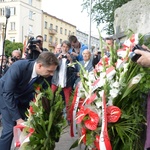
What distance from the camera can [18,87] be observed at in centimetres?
397

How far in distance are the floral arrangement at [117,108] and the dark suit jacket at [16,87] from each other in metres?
0.99

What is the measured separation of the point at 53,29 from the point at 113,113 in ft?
228

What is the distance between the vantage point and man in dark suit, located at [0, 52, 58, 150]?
3719 mm

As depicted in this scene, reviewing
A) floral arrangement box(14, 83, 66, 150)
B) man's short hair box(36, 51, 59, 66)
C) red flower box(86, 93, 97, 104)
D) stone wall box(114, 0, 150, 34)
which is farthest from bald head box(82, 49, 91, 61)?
red flower box(86, 93, 97, 104)

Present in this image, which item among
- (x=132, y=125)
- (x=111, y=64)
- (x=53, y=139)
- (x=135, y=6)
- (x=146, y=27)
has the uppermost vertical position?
(x=135, y=6)

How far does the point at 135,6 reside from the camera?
5.34 meters

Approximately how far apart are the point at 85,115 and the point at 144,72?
0.63 metres

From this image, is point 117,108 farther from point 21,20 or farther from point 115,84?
point 21,20

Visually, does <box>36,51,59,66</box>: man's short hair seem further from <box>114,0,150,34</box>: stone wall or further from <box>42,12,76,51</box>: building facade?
<box>42,12,76,51</box>: building facade

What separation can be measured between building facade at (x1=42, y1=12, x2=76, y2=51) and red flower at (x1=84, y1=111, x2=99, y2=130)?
202 feet

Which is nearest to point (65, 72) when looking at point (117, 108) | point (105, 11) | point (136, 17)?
point (136, 17)

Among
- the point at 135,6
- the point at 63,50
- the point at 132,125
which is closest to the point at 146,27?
the point at 135,6

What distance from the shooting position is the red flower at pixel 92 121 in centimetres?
289

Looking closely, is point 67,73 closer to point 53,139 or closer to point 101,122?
point 53,139
